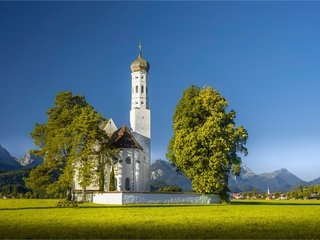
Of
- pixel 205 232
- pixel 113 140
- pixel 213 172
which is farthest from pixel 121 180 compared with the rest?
pixel 205 232

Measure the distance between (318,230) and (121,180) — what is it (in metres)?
49.1

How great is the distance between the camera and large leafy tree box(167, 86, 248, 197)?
177 ft

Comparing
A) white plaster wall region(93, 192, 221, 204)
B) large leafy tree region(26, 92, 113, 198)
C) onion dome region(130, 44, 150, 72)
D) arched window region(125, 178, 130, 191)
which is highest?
onion dome region(130, 44, 150, 72)

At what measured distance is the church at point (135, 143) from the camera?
67.2 meters


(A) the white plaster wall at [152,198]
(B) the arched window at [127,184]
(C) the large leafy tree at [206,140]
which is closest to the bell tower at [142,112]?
(B) the arched window at [127,184]

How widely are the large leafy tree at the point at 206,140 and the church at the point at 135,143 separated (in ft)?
31.4

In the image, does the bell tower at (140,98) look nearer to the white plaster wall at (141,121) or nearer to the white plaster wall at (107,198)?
the white plaster wall at (141,121)

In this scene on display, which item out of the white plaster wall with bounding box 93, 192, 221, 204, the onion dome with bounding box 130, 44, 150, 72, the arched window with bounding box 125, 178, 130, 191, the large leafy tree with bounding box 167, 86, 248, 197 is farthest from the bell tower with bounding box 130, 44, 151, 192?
the white plaster wall with bounding box 93, 192, 221, 204

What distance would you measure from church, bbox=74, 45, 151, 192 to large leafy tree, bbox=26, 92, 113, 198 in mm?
3067

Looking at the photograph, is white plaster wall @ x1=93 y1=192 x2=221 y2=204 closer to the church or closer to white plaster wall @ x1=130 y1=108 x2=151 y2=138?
the church

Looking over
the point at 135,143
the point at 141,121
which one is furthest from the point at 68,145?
the point at 141,121

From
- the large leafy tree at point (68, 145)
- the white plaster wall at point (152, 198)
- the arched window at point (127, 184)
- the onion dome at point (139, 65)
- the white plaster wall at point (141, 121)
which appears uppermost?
the onion dome at point (139, 65)

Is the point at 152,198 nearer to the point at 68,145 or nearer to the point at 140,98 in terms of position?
the point at 68,145

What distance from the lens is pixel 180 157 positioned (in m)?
55.6
